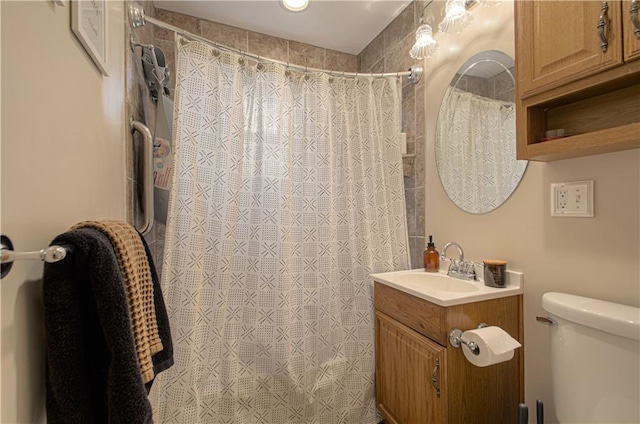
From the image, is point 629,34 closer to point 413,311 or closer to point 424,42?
point 424,42

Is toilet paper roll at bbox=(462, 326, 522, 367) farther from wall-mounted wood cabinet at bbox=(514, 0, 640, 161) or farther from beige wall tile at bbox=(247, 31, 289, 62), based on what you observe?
beige wall tile at bbox=(247, 31, 289, 62)

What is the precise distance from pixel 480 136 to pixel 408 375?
1.22 metres

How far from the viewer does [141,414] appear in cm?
47

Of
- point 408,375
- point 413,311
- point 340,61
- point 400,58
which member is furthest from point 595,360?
point 340,61

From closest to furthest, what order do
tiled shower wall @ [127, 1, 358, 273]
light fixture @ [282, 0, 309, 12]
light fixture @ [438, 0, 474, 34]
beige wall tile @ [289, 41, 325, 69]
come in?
tiled shower wall @ [127, 1, 358, 273] < light fixture @ [438, 0, 474, 34] < light fixture @ [282, 0, 309, 12] < beige wall tile @ [289, 41, 325, 69]

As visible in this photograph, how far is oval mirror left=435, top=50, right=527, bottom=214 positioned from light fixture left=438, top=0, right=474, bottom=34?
17cm

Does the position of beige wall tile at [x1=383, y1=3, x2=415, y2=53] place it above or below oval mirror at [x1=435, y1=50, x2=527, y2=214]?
above

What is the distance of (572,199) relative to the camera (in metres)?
0.97

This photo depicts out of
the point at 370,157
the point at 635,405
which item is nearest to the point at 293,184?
the point at 370,157

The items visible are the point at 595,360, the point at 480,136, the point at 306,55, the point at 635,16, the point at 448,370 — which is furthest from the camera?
the point at 306,55

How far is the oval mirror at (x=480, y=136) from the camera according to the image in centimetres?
121

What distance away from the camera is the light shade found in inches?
55.7

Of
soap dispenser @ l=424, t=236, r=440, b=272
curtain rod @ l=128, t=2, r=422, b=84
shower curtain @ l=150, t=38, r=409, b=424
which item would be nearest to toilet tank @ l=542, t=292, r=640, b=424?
soap dispenser @ l=424, t=236, r=440, b=272

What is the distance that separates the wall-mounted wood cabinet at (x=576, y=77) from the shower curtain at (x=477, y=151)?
0.72ft
